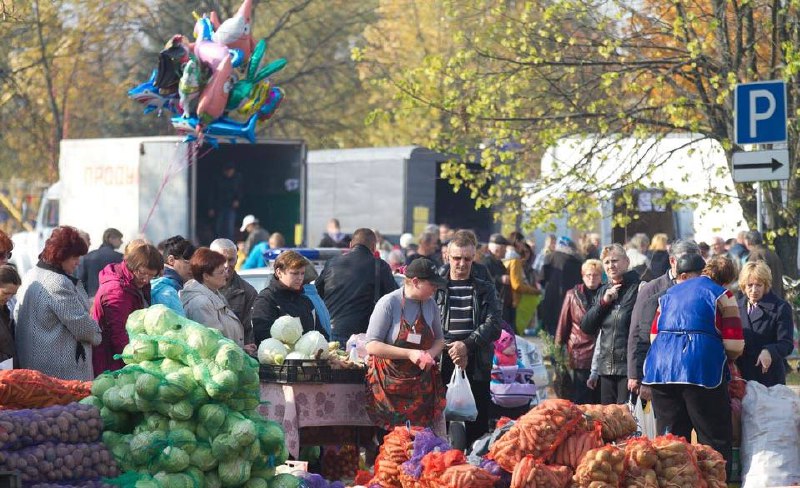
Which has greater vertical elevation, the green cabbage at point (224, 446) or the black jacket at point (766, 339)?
the black jacket at point (766, 339)

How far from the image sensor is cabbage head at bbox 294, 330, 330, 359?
952 cm

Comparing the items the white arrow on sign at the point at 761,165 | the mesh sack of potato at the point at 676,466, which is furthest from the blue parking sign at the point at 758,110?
the mesh sack of potato at the point at 676,466

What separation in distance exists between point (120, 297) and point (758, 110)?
6713 mm

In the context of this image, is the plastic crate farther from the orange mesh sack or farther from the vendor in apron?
the orange mesh sack

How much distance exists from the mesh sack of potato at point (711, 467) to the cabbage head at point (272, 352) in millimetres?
2696

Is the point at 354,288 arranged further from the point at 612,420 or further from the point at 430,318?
the point at 612,420

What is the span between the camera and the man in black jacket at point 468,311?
1041 centimetres

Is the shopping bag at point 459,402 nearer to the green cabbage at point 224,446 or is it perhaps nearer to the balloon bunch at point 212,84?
the green cabbage at point 224,446

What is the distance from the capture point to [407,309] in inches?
380

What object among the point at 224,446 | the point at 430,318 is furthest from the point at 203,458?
the point at 430,318

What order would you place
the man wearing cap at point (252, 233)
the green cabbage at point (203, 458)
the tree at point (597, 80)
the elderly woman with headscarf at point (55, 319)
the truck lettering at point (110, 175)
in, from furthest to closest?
the truck lettering at point (110, 175) < the man wearing cap at point (252, 233) < the tree at point (597, 80) < the elderly woman with headscarf at point (55, 319) < the green cabbage at point (203, 458)

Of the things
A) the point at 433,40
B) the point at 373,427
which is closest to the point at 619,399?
the point at 373,427

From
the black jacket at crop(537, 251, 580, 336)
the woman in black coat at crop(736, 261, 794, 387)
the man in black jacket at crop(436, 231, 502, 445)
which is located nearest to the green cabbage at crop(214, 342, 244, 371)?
the man in black jacket at crop(436, 231, 502, 445)

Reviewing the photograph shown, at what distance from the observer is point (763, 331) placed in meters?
11.3
